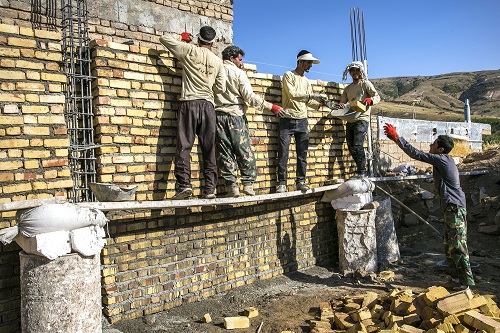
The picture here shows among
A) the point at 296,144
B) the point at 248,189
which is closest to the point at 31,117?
the point at 248,189

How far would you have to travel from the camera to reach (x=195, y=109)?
457 centimetres

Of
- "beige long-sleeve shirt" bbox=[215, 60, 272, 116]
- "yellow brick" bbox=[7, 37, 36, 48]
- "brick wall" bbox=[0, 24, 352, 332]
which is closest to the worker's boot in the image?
"brick wall" bbox=[0, 24, 352, 332]

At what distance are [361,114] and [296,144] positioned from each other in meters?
1.24

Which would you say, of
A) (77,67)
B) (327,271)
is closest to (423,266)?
(327,271)

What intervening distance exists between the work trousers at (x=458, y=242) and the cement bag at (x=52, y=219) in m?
4.19

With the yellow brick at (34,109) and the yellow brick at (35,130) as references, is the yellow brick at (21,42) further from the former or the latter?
the yellow brick at (35,130)

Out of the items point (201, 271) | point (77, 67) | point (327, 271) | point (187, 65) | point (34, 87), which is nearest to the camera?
point (34, 87)

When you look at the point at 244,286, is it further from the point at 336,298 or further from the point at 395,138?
the point at 395,138

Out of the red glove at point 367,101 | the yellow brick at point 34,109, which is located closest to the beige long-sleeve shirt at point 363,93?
the red glove at point 367,101

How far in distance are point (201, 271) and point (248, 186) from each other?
3.59 feet

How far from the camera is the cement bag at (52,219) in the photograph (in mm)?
3099

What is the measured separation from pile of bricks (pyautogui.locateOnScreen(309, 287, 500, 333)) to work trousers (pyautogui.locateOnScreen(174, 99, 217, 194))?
1868 millimetres

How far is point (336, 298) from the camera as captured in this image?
200 inches

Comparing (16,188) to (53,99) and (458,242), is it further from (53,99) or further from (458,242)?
(458,242)
